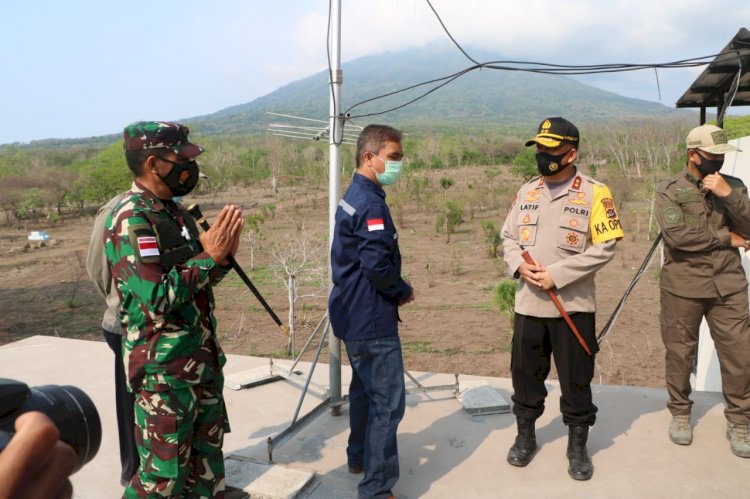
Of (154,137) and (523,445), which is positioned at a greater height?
(154,137)

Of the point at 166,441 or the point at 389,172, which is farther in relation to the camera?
→ the point at 389,172

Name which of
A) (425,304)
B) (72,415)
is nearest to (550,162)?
(72,415)

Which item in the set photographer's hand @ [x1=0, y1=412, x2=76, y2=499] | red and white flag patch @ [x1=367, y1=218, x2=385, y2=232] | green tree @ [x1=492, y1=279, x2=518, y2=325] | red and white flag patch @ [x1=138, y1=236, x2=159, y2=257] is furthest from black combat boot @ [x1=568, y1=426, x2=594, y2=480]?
green tree @ [x1=492, y1=279, x2=518, y2=325]

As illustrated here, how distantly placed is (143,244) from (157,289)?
164 mm

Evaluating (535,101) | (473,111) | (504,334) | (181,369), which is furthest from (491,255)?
(535,101)

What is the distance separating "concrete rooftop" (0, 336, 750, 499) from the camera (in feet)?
8.97

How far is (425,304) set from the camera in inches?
396

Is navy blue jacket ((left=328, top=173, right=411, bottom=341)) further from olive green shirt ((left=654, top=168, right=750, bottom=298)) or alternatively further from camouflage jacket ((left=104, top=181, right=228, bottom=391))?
olive green shirt ((left=654, top=168, right=750, bottom=298))

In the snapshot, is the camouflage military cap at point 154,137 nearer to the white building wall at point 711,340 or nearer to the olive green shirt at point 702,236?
the olive green shirt at point 702,236

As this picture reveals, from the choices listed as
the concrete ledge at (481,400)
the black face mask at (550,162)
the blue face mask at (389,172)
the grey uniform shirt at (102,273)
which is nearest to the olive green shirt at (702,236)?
the black face mask at (550,162)

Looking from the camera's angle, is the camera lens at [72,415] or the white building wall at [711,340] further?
the white building wall at [711,340]

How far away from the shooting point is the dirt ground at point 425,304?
287 inches

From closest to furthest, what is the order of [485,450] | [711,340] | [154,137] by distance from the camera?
[154,137], [485,450], [711,340]

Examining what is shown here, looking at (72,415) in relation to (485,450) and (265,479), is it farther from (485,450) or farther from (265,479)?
(485,450)
